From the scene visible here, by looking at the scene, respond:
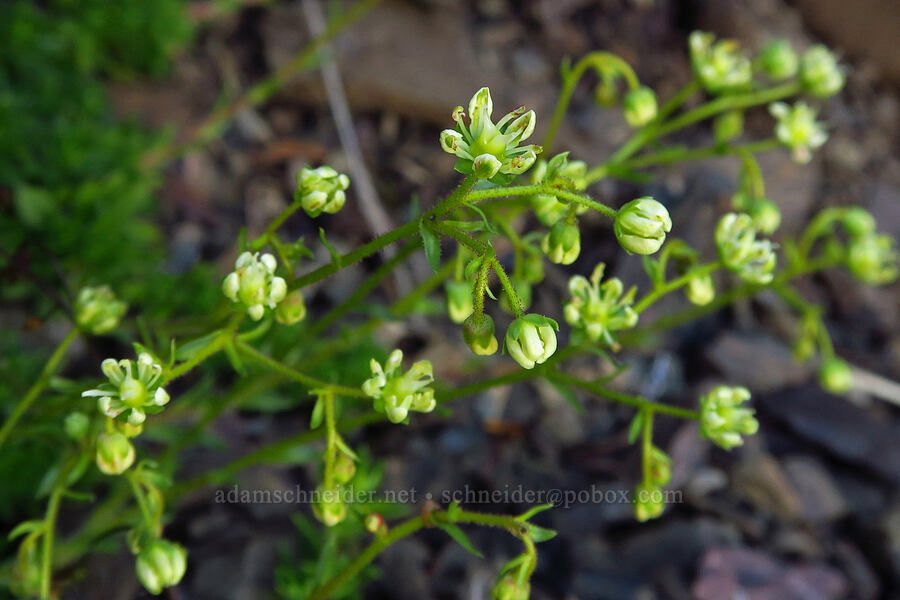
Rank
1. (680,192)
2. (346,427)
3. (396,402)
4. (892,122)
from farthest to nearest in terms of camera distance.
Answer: (892,122)
(680,192)
(346,427)
(396,402)

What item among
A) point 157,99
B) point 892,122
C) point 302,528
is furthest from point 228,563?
point 892,122

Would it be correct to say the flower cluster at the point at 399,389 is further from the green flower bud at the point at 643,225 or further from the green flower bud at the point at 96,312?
the green flower bud at the point at 96,312

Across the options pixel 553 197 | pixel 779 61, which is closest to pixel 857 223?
pixel 779 61

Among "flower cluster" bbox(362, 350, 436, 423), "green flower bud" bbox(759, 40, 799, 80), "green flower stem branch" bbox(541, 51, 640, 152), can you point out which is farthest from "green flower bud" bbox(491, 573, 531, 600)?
"green flower bud" bbox(759, 40, 799, 80)

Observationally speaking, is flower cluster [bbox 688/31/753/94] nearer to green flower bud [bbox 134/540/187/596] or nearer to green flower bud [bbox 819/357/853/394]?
green flower bud [bbox 819/357/853/394]

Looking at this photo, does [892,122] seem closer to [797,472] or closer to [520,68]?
[520,68]

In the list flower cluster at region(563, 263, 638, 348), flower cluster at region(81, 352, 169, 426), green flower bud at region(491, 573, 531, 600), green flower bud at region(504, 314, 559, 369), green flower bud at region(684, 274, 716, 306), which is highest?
green flower bud at region(504, 314, 559, 369)
